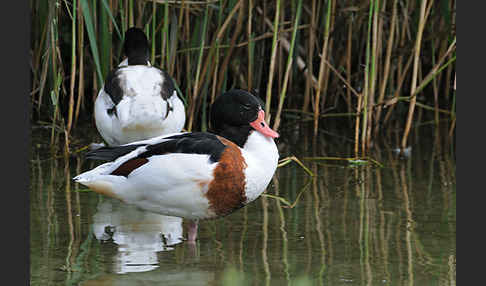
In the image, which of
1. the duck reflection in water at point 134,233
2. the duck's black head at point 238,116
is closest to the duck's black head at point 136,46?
the duck reflection in water at point 134,233

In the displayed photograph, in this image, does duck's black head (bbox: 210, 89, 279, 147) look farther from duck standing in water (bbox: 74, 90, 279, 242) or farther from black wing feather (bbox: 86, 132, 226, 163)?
black wing feather (bbox: 86, 132, 226, 163)

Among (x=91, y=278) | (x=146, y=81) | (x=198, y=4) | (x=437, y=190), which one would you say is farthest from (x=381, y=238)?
(x=198, y=4)

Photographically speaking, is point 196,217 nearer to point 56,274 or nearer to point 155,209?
point 155,209

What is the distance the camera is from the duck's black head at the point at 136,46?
6066mm

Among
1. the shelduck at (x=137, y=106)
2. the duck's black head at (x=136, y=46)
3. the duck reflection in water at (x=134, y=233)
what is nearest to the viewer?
the duck reflection in water at (x=134, y=233)

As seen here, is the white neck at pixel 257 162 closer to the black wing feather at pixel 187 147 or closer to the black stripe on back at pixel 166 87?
the black wing feather at pixel 187 147

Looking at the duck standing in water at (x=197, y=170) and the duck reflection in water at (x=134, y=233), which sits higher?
the duck standing in water at (x=197, y=170)

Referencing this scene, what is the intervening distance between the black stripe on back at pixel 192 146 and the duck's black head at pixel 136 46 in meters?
2.10

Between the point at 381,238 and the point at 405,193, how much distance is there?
3.47 ft

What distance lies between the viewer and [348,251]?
4.03 metres

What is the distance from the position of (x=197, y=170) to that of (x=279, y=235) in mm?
689

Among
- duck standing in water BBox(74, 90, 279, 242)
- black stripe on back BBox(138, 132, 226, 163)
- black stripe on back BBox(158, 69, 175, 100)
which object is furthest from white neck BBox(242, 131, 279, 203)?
black stripe on back BBox(158, 69, 175, 100)

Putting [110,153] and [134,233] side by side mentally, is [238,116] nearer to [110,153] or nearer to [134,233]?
[110,153]

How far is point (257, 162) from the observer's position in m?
4.06
